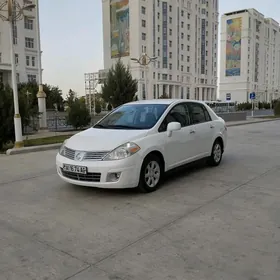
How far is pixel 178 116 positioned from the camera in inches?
252

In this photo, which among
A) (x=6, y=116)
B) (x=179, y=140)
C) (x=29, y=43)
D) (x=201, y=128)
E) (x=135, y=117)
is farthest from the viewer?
(x=29, y=43)

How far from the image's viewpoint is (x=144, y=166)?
209 inches

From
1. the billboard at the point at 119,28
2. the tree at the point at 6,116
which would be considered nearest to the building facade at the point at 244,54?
the billboard at the point at 119,28

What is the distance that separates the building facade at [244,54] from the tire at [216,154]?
101 m

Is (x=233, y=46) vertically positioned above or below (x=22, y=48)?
above

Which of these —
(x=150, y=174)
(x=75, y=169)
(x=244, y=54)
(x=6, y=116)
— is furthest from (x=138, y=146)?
(x=244, y=54)

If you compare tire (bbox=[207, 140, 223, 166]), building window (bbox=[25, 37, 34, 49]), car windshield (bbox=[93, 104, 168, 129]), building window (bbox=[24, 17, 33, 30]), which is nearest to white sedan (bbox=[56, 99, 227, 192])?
car windshield (bbox=[93, 104, 168, 129])

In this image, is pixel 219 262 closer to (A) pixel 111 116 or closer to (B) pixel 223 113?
(A) pixel 111 116

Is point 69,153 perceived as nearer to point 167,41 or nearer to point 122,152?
point 122,152

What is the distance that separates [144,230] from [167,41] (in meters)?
80.4

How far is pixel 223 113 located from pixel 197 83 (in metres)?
65.8

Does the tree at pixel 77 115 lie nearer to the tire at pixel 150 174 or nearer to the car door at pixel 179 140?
the car door at pixel 179 140

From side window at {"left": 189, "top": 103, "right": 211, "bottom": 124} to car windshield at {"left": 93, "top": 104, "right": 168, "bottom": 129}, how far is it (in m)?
0.90

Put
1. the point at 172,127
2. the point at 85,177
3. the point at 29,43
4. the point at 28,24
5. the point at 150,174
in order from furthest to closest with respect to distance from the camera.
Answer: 1. the point at 29,43
2. the point at 28,24
3. the point at 172,127
4. the point at 150,174
5. the point at 85,177
